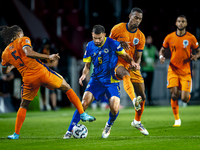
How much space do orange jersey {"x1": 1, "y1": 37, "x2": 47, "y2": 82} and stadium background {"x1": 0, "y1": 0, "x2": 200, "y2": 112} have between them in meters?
11.7

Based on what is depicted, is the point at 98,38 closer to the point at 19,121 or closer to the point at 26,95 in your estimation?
the point at 26,95

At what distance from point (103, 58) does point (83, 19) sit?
13.2 metres

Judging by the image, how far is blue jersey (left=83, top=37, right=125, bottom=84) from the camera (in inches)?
281

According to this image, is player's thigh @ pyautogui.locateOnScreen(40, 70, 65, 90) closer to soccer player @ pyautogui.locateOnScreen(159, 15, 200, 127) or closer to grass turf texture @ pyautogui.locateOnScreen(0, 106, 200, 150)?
grass turf texture @ pyautogui.locateOnScreen(0, 106, 200, 150)

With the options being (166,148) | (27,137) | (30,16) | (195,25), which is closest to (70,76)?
(30,16)

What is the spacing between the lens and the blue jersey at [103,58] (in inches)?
281

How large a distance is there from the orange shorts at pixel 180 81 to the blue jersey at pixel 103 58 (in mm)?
2609

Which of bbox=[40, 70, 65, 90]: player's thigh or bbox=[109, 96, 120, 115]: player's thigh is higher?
bbox=[40, 70, 65, 90]: player's thigh

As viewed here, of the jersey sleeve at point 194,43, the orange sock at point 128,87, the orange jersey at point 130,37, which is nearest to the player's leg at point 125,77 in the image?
the orange sock at point 128,87

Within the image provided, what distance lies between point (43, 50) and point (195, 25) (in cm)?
908

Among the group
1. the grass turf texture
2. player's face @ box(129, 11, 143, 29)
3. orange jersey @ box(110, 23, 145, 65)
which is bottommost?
the grass turf texture

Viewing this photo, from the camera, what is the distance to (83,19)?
65.9 ft

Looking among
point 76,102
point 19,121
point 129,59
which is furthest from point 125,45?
point 19,121

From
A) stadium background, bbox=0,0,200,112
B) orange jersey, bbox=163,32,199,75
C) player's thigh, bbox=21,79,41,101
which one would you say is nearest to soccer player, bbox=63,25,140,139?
player's thigh, bbox=21,79,41,101
